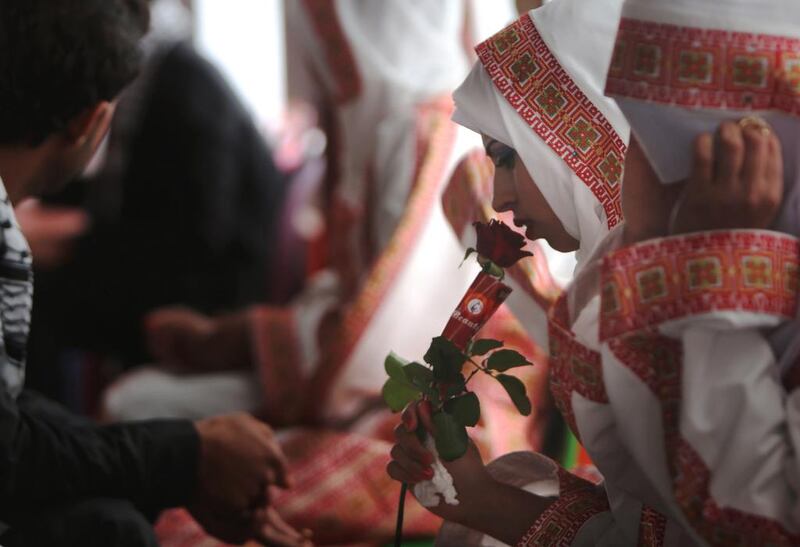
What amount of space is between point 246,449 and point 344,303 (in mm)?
855

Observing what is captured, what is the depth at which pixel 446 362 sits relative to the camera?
0.90 metres

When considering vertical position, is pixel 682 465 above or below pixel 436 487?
above

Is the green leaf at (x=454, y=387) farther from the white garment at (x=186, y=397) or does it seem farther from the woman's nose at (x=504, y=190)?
the white garment at (x=186, y=397)

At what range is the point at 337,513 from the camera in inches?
66.1

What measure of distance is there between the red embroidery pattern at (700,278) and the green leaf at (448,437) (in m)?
0.16

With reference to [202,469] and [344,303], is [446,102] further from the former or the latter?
[202,469]

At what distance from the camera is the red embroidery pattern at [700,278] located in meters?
0.77

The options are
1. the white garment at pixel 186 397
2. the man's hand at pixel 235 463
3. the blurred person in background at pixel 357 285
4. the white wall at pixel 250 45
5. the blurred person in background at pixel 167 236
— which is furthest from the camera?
the white wall at pixel 250 45

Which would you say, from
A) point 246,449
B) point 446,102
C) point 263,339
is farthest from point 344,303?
point 246,449

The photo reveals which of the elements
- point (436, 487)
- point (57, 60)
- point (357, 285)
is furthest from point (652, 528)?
Answer: point (357, 285)

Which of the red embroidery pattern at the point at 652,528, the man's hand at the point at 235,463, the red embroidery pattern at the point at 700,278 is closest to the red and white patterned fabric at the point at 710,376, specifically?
the red embroidery pattern at the point at 700,278

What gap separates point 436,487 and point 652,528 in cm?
19

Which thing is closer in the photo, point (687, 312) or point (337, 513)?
point (687, 312)

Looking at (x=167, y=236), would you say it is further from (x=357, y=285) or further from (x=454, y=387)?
(x=454, y=387)
